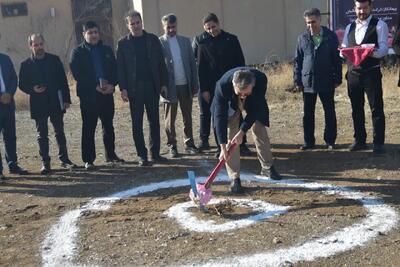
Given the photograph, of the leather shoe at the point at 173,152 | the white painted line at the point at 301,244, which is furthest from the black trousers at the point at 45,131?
the white painted line at the point at 301,244

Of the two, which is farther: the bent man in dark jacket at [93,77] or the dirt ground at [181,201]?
the bent man in dark jacket at [93,77]

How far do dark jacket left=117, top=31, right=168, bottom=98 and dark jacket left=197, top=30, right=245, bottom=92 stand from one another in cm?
58

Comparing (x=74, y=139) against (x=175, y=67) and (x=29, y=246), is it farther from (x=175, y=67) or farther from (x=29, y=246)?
(x=29, y=246)

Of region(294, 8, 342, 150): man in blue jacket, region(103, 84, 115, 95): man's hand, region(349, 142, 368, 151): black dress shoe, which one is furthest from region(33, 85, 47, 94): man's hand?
region(349, 142, 368, 151): black dress shoe

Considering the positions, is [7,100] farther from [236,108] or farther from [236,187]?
[236,187]

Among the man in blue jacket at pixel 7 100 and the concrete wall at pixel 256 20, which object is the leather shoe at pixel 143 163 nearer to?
the man in blue jacket at pixel 7 100

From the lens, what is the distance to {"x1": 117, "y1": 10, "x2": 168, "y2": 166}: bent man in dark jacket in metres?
7.94

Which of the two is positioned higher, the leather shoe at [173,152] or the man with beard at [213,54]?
the man with beard at [213,54]

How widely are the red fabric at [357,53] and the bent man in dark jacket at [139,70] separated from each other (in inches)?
90.9

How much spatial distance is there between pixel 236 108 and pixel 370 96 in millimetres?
1983

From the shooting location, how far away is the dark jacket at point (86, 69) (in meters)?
7.92

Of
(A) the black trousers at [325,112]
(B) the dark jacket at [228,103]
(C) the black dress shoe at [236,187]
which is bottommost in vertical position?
(C) the black dress shoe at [236,187]

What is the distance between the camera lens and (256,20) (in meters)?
19.8

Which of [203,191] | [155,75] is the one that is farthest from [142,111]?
[203,191]
